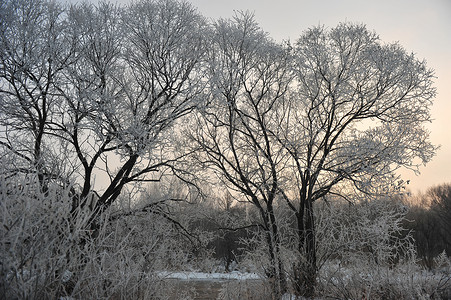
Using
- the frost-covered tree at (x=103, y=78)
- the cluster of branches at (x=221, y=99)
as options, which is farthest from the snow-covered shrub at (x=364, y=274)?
the frost-covered tree at (x=103, y=78)

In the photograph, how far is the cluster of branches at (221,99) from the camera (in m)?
10.7

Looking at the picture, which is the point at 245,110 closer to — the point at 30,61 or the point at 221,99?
the point at 221,99

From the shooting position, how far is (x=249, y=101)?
14266mm

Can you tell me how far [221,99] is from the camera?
41.7 ft

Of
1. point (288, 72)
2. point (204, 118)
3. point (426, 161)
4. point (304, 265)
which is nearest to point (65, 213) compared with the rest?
point (304, 265)

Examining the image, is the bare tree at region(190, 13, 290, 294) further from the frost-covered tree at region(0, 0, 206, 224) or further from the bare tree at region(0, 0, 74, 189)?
the bare tree at region(0, 0, 74, 189)

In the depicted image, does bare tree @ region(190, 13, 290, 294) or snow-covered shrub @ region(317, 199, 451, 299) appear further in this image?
bare tree @ region(190, 13, 290, 294)

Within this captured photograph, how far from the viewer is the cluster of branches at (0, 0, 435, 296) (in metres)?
10.7

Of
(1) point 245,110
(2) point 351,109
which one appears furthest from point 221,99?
(2) point 351,109

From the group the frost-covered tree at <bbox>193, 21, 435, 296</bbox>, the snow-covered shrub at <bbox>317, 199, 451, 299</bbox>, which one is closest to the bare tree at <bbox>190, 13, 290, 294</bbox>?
the frost-covered tree at <bbox>193, 21, 435, 296</bbox>

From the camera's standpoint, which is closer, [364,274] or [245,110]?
[364,274]

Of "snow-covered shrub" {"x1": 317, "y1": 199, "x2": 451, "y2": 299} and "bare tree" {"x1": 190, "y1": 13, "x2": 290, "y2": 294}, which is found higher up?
"bare tree" {"x1": 190, "y1": 13, "x2": 290, "y2": 294}

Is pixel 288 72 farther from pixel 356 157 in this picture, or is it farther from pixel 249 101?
pixel 356 157

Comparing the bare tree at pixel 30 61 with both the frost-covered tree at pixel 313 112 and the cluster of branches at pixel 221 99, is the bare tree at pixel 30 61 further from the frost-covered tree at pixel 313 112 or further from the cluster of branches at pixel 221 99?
the frost-covered tree at pixel 313 112
